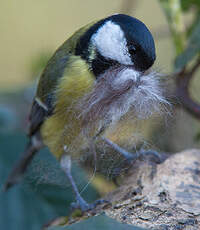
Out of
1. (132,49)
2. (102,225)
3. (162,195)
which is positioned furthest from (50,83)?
(102,225)

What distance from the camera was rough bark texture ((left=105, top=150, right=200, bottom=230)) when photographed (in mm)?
951

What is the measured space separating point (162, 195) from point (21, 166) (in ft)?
3.59

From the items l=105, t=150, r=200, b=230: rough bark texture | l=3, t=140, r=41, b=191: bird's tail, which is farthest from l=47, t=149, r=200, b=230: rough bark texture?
l=3, t=140, r=41, b=191: bird's tail

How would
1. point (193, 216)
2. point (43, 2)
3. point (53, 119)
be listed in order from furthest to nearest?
point (43, 2)
point (53, 119)
point (193, 216)

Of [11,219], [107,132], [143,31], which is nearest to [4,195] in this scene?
[11,219]

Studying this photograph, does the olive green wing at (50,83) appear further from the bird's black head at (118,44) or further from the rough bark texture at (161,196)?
the rough bark texture at (161,196)

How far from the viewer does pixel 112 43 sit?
1476 millimetres

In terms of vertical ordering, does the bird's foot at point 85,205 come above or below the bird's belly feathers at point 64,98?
below

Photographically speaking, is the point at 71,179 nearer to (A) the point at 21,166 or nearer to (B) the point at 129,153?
(B) the point at 129,153

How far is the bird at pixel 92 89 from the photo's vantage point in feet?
3.54

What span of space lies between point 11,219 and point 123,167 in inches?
30.8

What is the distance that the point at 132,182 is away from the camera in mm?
1240

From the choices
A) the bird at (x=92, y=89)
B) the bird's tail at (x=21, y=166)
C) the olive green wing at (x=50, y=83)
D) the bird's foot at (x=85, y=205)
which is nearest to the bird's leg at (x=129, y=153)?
the bird at (x=92, y=89)

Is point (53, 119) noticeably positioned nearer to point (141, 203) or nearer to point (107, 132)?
point (107, 132)
